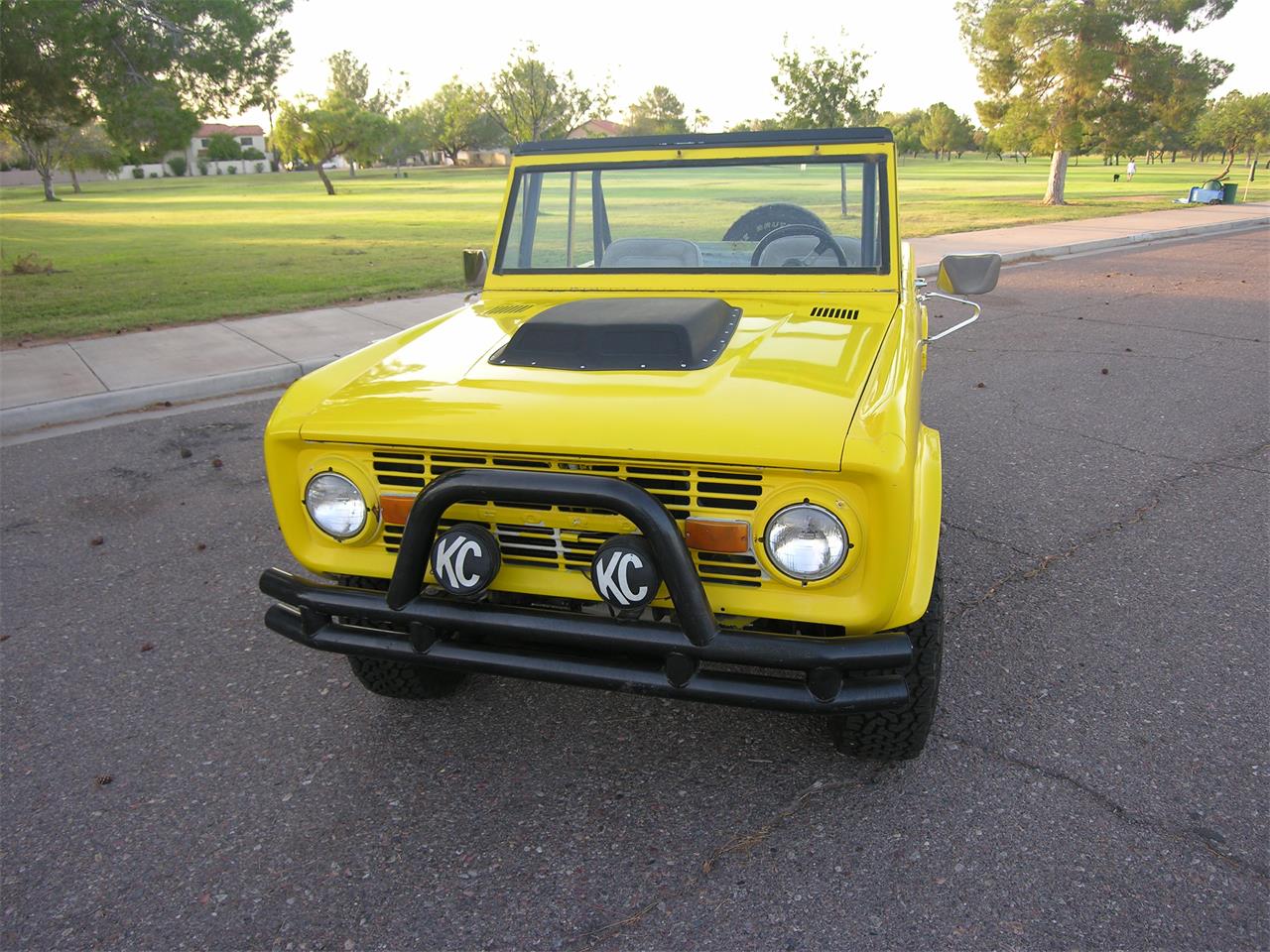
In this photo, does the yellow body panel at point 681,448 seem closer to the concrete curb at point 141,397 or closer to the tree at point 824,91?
the concrete curb at point 141,397

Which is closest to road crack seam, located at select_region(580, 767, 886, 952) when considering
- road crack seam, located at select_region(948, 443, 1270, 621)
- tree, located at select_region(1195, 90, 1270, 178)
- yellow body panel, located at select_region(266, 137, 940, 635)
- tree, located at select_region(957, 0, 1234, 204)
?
yellow body panel, located at select_region(266, 137, 940, 635)

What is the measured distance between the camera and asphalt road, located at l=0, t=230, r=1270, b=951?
6.91 feet

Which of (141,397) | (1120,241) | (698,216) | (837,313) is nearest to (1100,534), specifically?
(837,313)

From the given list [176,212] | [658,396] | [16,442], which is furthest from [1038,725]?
[176,212]

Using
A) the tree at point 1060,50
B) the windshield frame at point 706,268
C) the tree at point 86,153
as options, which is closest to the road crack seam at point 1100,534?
the windshield frame at point 706,268

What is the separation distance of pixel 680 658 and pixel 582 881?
0.65 m

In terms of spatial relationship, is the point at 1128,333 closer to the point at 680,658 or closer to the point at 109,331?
the point at 680,658

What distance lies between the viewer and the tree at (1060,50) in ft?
68.7

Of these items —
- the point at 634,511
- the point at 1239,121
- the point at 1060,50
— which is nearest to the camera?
the point at 634,511

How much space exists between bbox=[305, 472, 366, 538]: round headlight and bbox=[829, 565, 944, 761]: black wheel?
4.53ft

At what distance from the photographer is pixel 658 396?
88.9 inches

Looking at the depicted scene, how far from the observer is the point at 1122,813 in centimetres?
237

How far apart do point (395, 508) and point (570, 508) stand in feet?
1.62

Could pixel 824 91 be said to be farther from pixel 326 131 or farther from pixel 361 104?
pixel 361 104
